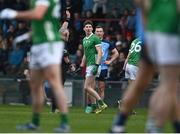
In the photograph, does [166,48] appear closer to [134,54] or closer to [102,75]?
[134,54]

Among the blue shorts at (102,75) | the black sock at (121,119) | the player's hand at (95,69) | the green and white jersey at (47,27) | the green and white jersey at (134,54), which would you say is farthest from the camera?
the blue shorts at (102,75)

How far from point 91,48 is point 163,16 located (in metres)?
11.4

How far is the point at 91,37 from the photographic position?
21.4m

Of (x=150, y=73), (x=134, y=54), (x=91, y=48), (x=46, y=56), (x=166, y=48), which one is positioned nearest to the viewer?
(x=166, y=48)

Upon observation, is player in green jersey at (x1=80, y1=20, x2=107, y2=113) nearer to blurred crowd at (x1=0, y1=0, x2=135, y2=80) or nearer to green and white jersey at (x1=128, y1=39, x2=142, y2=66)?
green and white jersey at (x1=128, y1=39, x2=142, y2=66)

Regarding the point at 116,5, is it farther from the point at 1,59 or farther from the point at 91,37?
the point at 91,37

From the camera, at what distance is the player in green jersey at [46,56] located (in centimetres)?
1241

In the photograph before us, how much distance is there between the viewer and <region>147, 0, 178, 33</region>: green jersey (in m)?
9.94

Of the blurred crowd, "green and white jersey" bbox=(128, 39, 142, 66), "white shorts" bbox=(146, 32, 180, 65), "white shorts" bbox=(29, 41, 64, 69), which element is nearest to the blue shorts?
"green and white jersey" bbox=(128, 39, 142, 66)

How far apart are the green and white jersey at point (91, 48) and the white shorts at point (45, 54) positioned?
8600 millimetres

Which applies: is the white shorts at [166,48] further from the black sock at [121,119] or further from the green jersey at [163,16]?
the black sock at [121,119]

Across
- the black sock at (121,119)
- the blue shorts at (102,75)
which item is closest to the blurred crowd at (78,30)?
the blue shorts at (102,75)

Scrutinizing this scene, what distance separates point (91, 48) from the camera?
21.4 meters

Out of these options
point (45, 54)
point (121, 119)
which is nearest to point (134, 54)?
point (45, 54)
